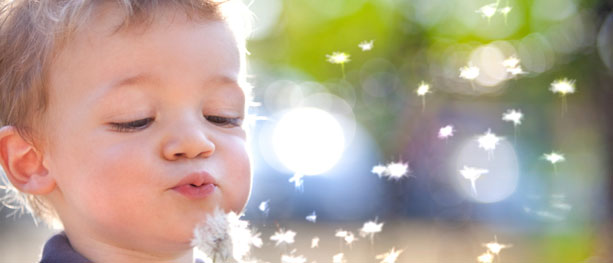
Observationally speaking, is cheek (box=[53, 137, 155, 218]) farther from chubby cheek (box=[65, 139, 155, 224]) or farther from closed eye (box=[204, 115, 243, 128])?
closed eye (box=[204, 115, 243, 128])

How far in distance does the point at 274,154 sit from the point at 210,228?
245 centimetres

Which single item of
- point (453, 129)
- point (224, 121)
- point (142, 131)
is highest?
point (453, 129)

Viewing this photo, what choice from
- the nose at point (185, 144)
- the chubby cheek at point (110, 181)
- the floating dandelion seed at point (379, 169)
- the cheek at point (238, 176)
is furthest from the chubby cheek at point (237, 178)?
the floating dandelion seed at point (379, 169)

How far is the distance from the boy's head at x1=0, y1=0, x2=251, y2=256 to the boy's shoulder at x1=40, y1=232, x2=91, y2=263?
0.03 metres

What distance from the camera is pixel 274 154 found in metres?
4.13

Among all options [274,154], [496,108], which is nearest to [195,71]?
[274,154]

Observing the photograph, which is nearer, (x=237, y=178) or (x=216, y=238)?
(x=216, y=238)

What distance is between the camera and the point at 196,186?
1833 mm

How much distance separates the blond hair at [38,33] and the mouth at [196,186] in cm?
36

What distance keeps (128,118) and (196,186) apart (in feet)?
0.75

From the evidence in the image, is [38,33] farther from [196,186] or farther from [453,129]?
[453,129]

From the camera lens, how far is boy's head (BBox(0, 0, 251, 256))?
1.81 metres

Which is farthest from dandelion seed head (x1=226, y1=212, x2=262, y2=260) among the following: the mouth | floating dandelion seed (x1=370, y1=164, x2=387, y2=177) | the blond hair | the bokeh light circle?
floating dandelion seed (x1=370, y1=164, x2=387, y2=177)

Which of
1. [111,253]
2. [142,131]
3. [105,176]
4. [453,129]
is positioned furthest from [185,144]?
[453,129]
